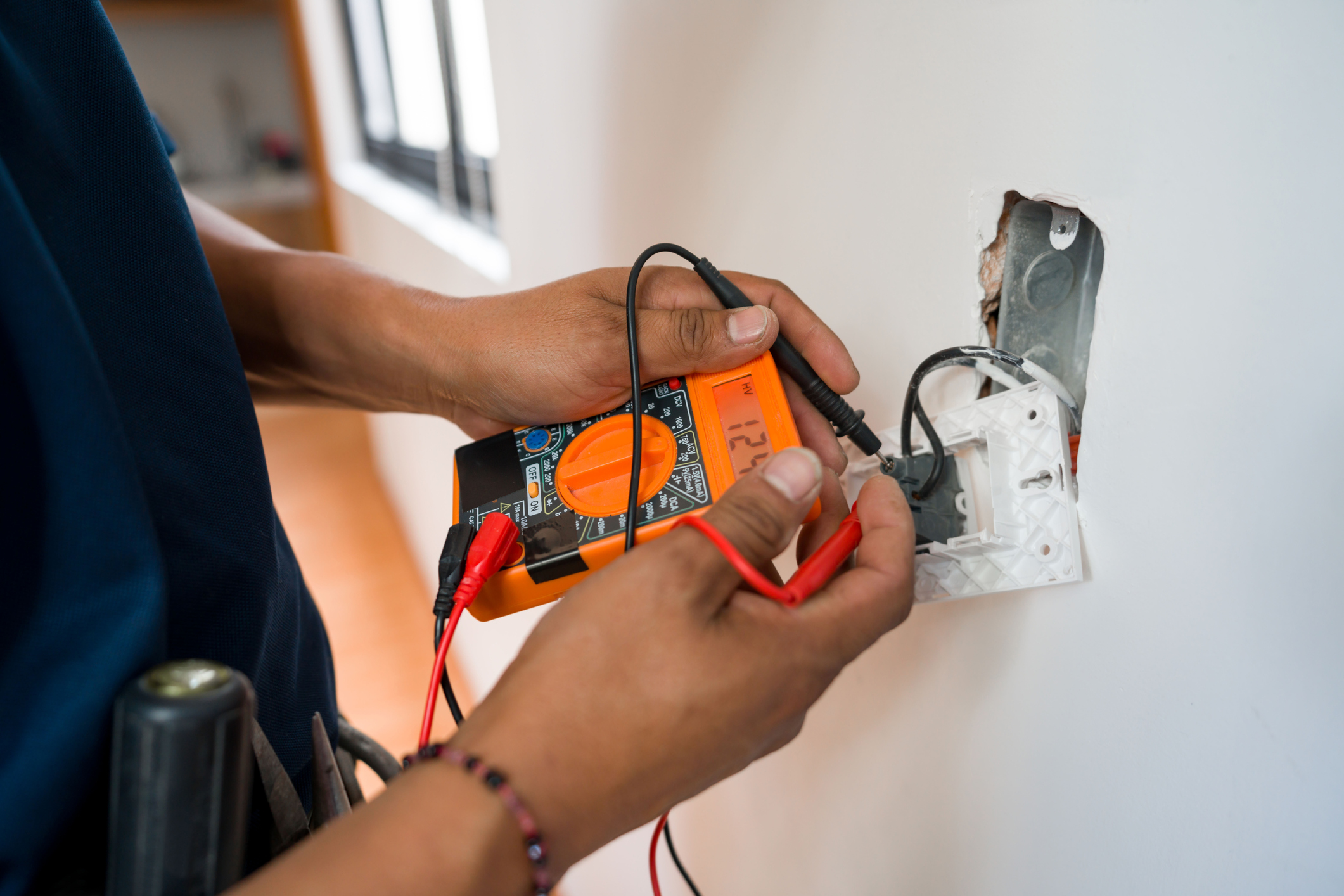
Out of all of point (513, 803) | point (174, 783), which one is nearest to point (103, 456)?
point (174, 783)

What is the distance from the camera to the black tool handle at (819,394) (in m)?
0.53

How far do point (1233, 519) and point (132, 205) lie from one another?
63 centimetres

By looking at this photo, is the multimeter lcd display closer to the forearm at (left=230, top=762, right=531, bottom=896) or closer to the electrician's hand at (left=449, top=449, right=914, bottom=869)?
the electrician's hand at (left=449, top=449, right=914, bottom=869)

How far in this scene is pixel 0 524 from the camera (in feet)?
1.20

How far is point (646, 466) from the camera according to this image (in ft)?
1.81

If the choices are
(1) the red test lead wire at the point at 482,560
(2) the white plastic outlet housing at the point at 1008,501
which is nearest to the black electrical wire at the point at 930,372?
(2) the white plastic outlet housing at the point at 1008,501

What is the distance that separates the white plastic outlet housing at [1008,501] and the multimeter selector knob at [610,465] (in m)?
0.19

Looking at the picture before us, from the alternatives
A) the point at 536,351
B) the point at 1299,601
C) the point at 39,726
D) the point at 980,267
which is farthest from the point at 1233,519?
the point at 39,726

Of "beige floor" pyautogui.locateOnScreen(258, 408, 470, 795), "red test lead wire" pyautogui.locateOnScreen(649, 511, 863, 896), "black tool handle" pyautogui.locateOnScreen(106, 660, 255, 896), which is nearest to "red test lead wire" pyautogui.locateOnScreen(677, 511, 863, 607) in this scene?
"red test lead wire" pyautogui.locateOnScreen(649, 511, 863, 896)

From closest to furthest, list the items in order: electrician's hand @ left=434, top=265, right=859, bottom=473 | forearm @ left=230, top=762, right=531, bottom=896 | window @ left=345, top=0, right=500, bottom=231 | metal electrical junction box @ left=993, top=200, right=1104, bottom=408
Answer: forearm @ left=230, top=762, right=531, bottom=896
metal electrical junction box @ left=993, top=200, right=1104, bottom=408
electrician's hand @ left=434, top=265, right=859, bottom=473
window @ left=345, top=0, right=500, bottom=231

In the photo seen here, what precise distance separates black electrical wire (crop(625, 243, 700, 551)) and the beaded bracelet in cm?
19

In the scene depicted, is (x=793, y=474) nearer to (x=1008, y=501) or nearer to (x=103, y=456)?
(x=1008, y=501)

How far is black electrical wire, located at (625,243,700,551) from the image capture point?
51 cm

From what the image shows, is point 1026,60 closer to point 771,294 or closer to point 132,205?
point 771,294
